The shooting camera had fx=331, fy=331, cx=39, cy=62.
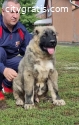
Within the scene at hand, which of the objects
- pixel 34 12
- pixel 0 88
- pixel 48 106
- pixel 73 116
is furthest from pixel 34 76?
pixel 34 12

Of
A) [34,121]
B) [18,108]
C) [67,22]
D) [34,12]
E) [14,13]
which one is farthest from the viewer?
[34,12]

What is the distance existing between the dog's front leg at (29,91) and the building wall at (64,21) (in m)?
24.5

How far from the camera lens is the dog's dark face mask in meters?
4.73

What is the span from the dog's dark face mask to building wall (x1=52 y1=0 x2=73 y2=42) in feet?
80.3

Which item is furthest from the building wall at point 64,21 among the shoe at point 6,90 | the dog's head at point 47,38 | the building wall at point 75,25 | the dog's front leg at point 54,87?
the dog's head at point 47,38

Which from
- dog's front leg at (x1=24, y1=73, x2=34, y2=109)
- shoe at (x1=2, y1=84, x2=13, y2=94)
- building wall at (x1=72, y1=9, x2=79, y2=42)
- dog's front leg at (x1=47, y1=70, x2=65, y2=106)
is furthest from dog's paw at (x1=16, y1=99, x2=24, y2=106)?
building wall at (x1=72, y1=9, x2=79, y2=42)

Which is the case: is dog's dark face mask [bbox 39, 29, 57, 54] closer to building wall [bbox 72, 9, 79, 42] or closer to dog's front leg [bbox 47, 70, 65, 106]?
dog's front leg [bbox 47, 70, 65, 106]

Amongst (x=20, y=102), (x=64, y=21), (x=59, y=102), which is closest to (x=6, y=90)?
(x=20, y=102)

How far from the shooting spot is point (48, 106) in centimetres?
499

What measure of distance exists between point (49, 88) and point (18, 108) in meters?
0.61

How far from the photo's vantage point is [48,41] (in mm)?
4734

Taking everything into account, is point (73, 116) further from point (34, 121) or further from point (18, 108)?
point (18, 108)

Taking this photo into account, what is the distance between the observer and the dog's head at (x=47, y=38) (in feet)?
15.6

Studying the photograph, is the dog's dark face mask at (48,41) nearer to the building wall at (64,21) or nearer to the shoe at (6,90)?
the shoe at (6,90)
